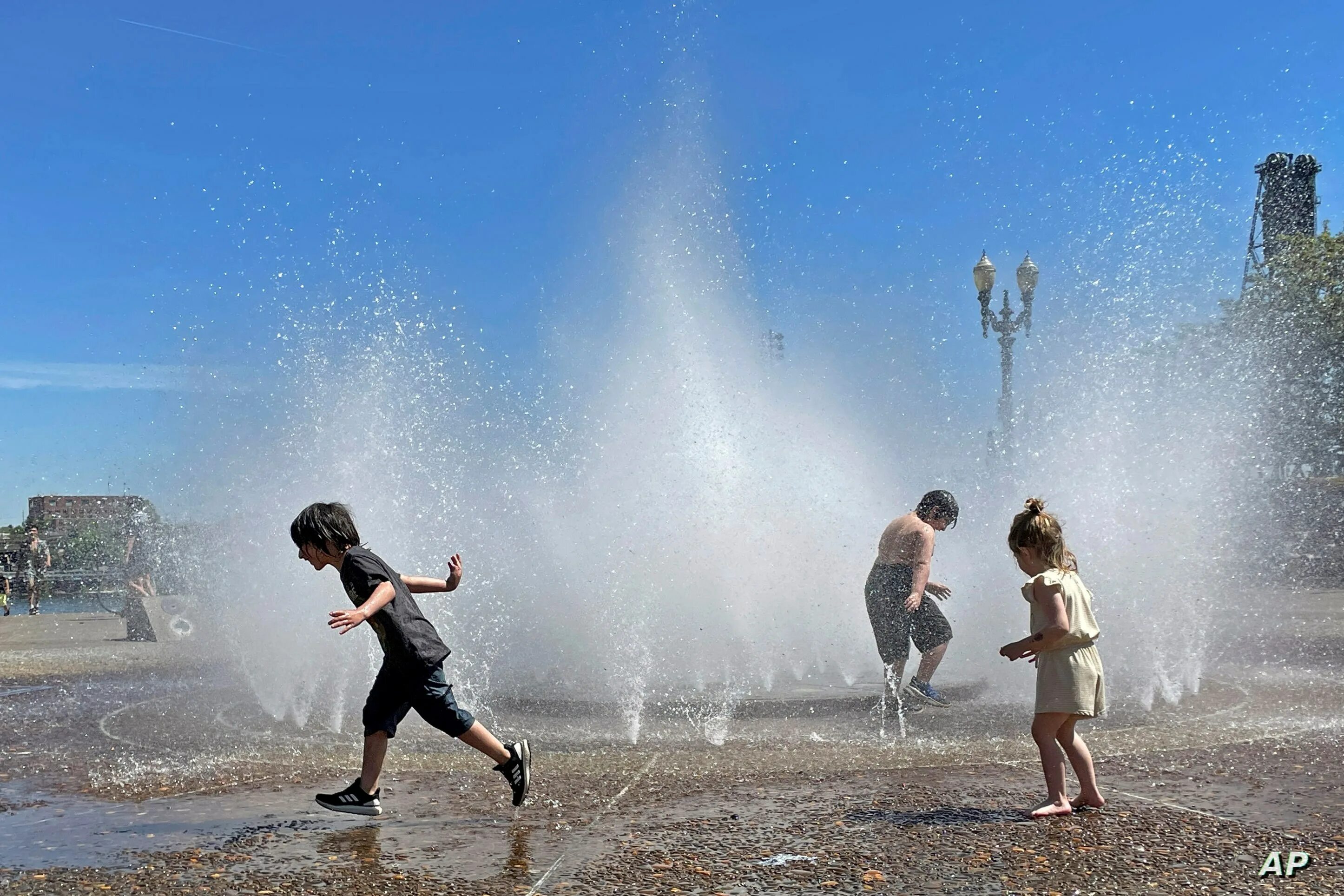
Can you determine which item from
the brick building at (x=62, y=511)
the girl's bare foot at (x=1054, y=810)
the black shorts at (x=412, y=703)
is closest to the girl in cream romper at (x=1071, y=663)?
the girl's bare foot at (x=1054, y=810)

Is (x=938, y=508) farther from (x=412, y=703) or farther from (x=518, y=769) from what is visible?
(x=412, y=703)

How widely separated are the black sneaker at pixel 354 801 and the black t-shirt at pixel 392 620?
1.63 ft

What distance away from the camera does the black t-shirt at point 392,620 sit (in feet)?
15.2

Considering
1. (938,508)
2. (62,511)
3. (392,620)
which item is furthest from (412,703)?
(62,511)

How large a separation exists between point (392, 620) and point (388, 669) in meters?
0.22

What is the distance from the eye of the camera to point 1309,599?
20.1 m

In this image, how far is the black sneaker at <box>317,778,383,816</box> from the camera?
4.57 meters

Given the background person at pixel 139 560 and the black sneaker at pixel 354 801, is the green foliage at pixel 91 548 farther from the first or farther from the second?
the black sneaker at pixel 354 801

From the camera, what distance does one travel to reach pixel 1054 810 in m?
4.49

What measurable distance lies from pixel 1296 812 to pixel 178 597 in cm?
1685

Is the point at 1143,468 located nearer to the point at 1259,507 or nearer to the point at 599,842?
the point at 599,842

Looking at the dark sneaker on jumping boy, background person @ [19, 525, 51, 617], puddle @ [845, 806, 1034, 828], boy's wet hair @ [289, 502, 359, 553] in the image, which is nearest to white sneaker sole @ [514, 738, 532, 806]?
boy's wet hair @ [289, 502, 359, 553]

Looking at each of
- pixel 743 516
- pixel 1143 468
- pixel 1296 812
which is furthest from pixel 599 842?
pixel 1143 468

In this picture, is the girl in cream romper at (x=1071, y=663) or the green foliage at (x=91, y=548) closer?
the girl in cream romper at (x=1071, y=663)
